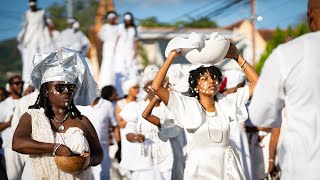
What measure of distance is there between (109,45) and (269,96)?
1390 centimetres

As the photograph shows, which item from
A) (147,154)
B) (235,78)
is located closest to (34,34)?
(235,78)

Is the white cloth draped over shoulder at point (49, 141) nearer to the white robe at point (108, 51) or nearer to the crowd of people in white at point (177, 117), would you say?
the crowd of people in white at point (177, 117)

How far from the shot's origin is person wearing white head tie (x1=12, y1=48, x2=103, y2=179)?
6.31 m

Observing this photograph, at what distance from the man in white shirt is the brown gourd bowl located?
1.99 m

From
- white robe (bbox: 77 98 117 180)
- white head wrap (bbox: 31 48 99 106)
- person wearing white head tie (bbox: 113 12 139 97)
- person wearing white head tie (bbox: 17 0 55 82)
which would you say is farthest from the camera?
person wearing white head tie (bbox: 113 12 139 97)

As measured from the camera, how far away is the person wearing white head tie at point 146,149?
10.9 m

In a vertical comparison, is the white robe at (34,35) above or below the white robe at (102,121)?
above

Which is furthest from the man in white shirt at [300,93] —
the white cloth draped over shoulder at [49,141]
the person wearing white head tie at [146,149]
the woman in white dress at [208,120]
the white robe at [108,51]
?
the white robe at [108,51]

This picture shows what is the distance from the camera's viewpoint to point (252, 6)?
40.3 meters

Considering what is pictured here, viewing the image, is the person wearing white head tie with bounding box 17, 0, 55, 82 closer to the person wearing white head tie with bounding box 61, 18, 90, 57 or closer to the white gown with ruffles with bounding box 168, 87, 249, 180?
the person wearing white head tie with bounding box 61, 18, 90, 57

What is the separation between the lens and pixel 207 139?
24.9 ft

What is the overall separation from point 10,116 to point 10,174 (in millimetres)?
945

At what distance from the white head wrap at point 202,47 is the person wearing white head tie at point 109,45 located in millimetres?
10854

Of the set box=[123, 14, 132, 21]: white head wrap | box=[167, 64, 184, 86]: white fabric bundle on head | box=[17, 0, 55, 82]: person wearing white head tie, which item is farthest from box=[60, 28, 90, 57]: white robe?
box=[167, 64, 184, 86]: white fabric bundle on head
